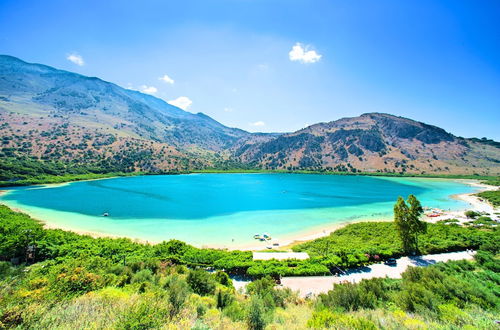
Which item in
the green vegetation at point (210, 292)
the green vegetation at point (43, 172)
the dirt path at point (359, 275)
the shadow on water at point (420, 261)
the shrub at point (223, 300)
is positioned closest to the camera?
the green vegetation at point (210, 292)

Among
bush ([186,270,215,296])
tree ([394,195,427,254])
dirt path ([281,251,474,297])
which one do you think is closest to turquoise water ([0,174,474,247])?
dirt path ([281,251,474,297])

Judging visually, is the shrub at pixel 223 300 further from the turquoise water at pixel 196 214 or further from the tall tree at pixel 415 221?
the tall tree at pixel 415 221

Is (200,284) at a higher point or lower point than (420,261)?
higher

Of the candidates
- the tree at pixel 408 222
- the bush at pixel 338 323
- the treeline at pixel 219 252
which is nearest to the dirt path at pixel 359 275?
the treeline at pixel 219 252

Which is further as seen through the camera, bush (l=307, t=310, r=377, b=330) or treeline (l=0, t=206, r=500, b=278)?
treeline (l=0, t=206, r=500, b=278)

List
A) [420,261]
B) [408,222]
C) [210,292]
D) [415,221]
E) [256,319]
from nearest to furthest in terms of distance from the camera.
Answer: [256,319] < [210,292] < [420,261] < [415,221] < [408,222]

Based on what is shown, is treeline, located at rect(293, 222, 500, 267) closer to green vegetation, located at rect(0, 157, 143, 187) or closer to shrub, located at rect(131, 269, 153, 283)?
shrub, located at rect(131, 269, 153, 283)

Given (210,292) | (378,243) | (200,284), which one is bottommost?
(378,243)

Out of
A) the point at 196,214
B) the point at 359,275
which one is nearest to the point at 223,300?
the point at 359,275

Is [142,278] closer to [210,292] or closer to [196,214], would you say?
[210,292]
